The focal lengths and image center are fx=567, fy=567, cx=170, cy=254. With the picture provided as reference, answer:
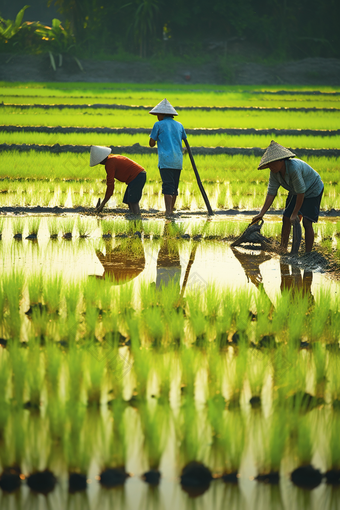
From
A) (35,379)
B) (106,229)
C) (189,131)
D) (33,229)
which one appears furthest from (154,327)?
(189,131)

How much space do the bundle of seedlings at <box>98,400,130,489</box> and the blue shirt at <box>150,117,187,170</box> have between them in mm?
3959

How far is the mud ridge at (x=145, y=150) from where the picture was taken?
352 inches

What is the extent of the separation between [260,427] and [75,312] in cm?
124

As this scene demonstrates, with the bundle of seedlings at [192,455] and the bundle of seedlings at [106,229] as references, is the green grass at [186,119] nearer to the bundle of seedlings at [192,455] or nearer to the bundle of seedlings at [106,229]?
the bundle of seedlings at [106,229]

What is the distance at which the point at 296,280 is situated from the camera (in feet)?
12.4

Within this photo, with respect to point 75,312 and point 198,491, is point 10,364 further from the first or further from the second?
point 198,491

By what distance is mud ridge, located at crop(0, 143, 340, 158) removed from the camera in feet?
29.3

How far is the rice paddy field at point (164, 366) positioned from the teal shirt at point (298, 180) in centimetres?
54

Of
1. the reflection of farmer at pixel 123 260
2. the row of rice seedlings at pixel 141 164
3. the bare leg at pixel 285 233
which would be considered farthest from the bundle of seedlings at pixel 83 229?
the bare leg at pixel 285 233

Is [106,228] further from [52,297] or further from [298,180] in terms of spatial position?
[52,297]

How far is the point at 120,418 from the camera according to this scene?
1830mm

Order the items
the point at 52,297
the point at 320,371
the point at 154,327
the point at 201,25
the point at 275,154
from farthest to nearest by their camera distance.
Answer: the point at 201,25 → the point at 275,154 → the point at 52,297 → the point at 154,327 → the point at 320,371

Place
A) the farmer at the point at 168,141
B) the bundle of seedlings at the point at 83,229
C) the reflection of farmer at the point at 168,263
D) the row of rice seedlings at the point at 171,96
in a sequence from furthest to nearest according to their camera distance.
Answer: the row of rice seedlings at the point at 171,96 → the farmer at the point at 168,141 → the bundle of seedlings at the point at 83,229 → the reflection of farmer at the point at 168,263

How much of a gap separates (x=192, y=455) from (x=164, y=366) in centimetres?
58
